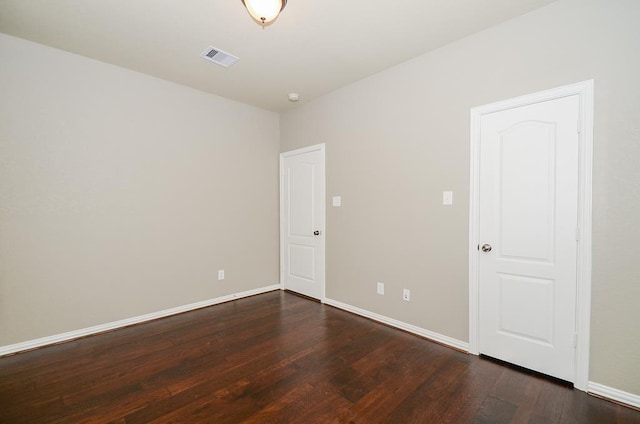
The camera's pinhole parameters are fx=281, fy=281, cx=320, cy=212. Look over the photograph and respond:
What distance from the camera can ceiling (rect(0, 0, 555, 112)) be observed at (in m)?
2.17

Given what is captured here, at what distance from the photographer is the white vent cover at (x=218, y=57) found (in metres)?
2.79

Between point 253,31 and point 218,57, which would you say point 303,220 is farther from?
point 253,31

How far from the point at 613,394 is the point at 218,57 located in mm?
4279

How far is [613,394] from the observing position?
1.91 meters

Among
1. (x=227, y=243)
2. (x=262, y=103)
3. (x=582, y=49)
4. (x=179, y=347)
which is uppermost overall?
(x=262, y=103)

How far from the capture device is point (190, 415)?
179 cm

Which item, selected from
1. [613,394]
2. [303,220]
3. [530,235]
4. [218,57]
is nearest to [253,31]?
[218,57]

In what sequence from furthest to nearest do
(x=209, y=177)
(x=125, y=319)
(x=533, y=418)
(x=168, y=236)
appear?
(x=209, y=177) < (x=168, y=236) < (x=125, y=319) < (x=533, y=418)

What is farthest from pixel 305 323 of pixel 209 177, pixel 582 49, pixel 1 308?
pixel 582 49

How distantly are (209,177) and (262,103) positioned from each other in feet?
4.44

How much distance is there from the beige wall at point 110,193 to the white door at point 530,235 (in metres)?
3.14

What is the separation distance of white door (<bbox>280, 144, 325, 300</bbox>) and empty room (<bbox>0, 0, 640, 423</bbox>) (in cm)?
11

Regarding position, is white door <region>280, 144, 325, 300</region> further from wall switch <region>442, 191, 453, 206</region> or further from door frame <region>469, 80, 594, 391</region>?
door frame <region>469, 80, 594, 391</region>

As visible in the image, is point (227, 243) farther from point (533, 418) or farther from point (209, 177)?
point (533, 418)
